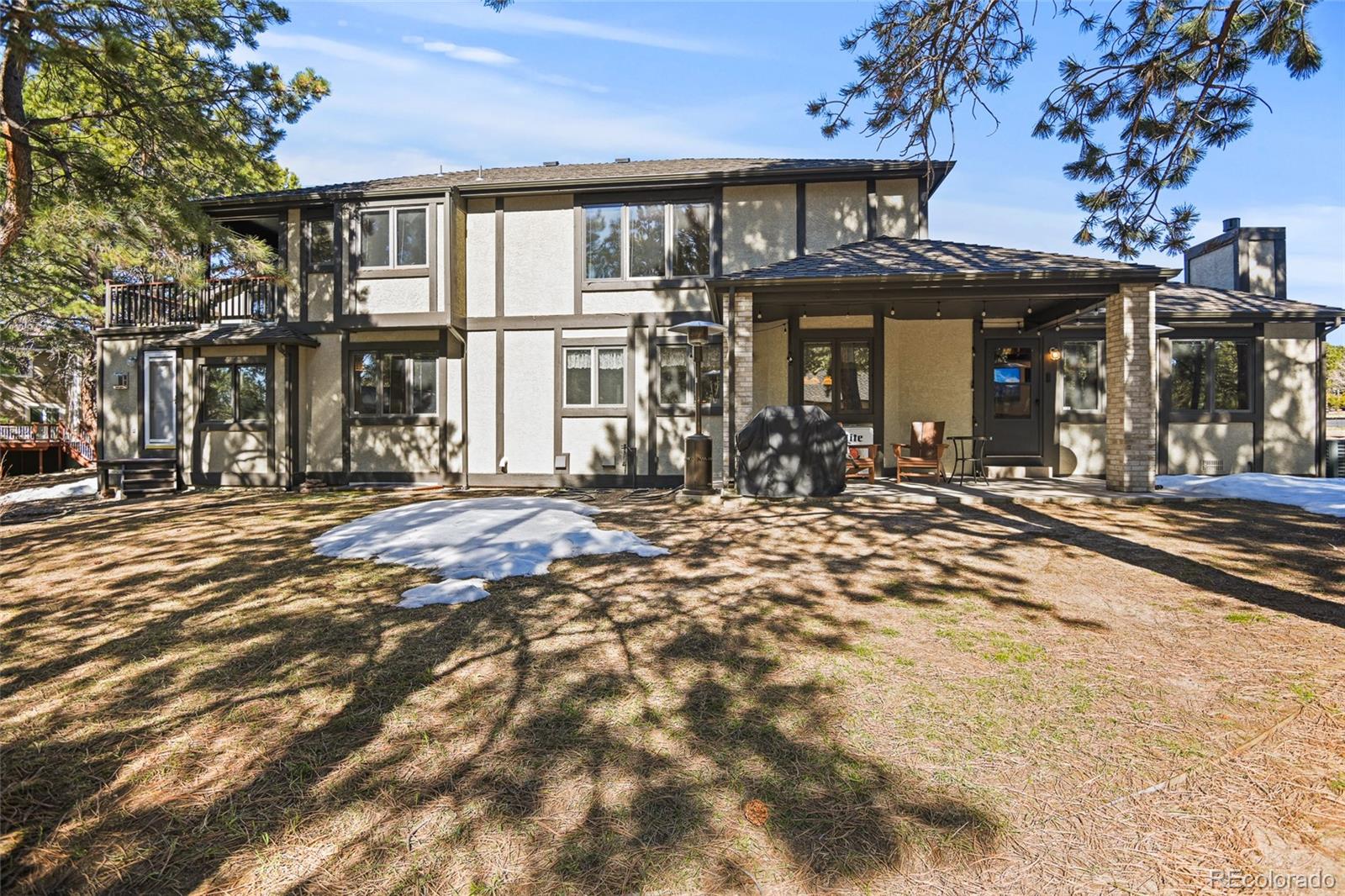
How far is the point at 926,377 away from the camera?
11031 millimetres

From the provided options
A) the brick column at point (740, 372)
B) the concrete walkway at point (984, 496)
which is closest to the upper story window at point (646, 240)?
the brick column at point (740, 372)

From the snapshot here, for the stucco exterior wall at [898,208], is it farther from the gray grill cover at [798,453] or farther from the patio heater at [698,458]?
the gray grill cover at [798,453]

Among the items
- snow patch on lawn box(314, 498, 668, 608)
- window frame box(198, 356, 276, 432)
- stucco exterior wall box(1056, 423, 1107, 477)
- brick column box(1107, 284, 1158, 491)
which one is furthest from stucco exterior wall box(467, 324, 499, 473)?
stucco exterior wall box(1056, 423, 1107, 477)

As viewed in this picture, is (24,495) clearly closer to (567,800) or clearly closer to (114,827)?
(114,827)

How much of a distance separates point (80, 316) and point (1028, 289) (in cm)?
2528

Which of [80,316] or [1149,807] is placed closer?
[1149,807]

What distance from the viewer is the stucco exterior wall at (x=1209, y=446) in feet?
35.9

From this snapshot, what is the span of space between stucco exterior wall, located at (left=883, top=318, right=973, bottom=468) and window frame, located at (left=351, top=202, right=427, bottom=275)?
27.7 feet

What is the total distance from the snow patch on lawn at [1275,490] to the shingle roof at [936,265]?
9.76ft

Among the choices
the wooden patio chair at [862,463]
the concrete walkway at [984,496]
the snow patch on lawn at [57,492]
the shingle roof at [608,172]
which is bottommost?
the snow patch on lawn at [57,492]

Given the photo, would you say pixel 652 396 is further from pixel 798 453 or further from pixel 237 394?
pixel 237 394

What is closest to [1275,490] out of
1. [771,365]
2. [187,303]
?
[771,365]

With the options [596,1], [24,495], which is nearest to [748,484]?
[596,1]

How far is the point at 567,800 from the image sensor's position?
86.5 inches
